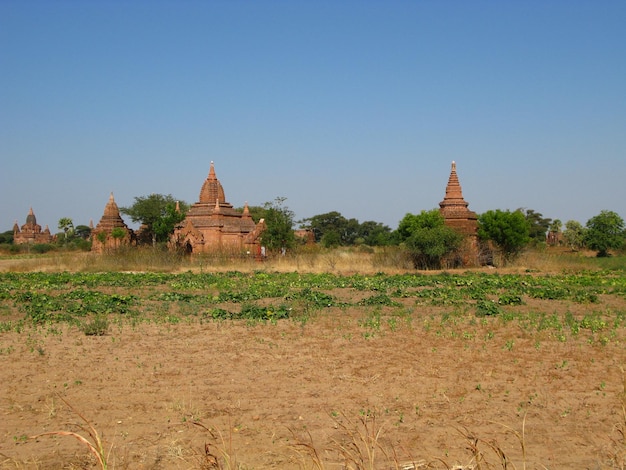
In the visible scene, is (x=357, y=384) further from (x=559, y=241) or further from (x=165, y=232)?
(x=559, y=241)

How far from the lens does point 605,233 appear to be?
46875mm

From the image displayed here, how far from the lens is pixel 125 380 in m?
7.15

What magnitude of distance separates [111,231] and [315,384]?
37.8 m

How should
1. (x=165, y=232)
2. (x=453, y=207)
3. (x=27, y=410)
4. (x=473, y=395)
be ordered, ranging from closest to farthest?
(x=27, y=410)
(x=473, y=395)
(x=453, y=207)
(x=165, y=232)

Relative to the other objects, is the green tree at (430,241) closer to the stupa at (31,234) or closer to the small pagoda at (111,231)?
the small pagoda at (111,231)

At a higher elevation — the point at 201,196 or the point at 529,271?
the point at 201,196

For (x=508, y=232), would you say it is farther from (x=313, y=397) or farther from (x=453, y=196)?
(x=313, y=397)

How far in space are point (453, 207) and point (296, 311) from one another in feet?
68.1

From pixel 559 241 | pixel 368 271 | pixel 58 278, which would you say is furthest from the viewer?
pixel 559 241

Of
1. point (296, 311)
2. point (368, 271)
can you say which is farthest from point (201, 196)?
point (296, 311)

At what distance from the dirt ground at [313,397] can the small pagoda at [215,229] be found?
23.3m

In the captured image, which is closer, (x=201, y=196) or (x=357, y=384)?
(x=357, y=384)

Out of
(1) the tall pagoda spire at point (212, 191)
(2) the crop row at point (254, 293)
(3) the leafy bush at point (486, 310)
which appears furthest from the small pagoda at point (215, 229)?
(3) the leafy bush at point (486, 310)

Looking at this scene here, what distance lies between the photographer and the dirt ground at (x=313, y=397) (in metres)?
4.98
